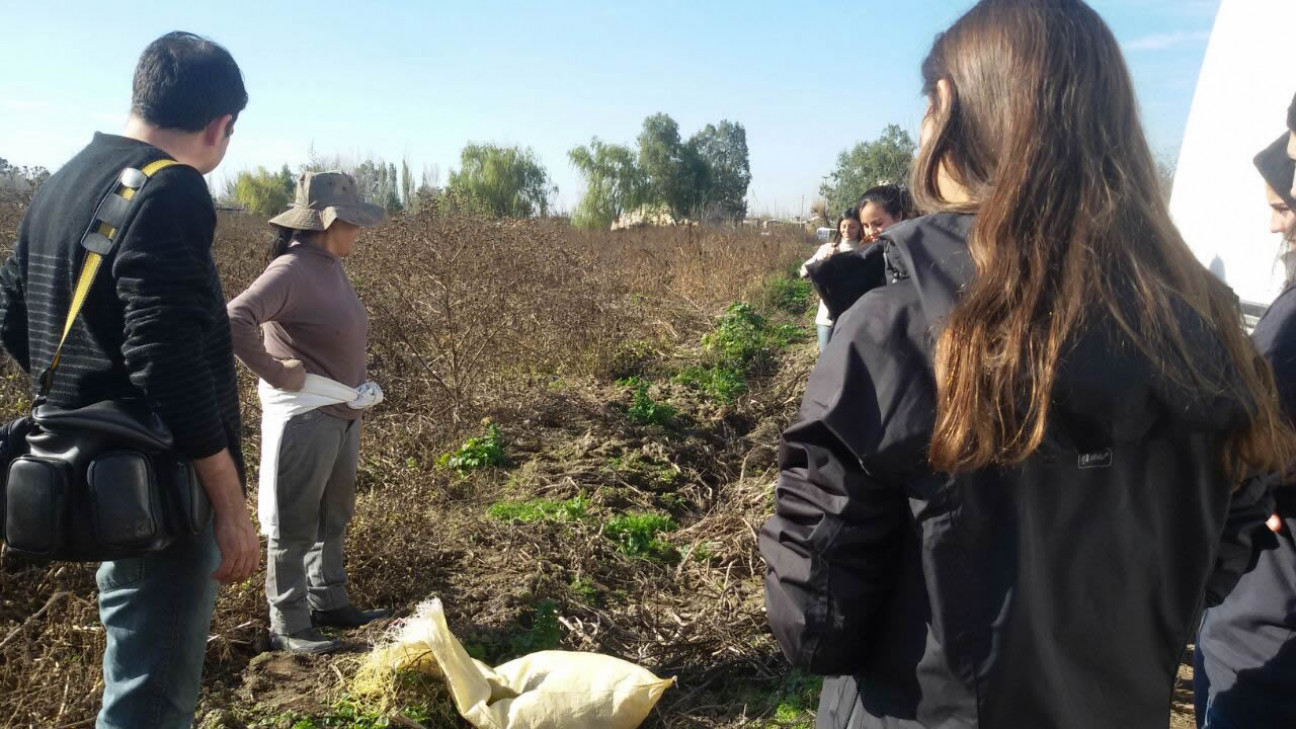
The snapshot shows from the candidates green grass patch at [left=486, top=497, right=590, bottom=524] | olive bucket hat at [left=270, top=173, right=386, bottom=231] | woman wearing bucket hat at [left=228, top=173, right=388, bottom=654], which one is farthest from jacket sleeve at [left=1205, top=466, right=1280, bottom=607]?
green grass patch at [left=486, top=497, right=590, bottom=524]

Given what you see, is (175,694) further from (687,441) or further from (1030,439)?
(687,441)

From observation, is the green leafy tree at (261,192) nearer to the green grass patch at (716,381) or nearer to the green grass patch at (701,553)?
the green grass patch at (716,381)

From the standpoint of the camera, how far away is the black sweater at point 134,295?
1999 millimetres

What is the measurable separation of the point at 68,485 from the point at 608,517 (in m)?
3.70

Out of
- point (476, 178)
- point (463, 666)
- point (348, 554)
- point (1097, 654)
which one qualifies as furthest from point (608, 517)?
point (476, 178)

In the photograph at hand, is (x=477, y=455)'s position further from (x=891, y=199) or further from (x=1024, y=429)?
(x=1024, y=429)

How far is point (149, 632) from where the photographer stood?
2.14 m

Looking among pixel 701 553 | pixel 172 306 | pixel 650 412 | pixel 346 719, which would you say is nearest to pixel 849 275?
pixel 172 306

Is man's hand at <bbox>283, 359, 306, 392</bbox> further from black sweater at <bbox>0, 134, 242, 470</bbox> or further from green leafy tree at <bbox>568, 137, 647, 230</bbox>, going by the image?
green leafy tree at <bbox>568, 137, 647, 230</bbox>

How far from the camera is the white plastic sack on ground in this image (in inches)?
113

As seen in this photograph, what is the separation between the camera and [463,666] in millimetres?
2969

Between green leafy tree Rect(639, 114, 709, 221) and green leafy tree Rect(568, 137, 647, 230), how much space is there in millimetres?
8662

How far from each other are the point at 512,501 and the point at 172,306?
387 cm

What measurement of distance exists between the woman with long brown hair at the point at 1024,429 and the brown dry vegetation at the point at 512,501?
211 cm
